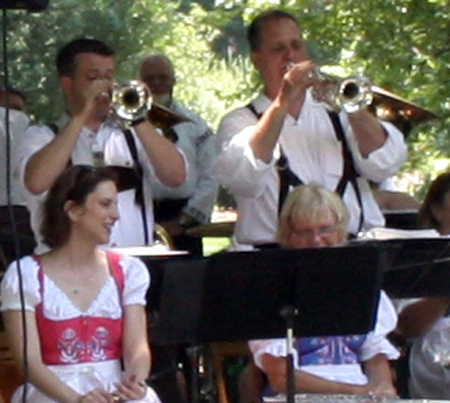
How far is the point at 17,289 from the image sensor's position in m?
5.16

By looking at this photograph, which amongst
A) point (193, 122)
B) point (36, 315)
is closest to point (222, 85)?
point (193, 122)

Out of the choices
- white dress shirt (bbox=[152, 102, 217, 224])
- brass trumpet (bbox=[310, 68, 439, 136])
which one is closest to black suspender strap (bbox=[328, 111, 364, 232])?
brass trumpet (bbox=[310, 68, 439, 136])

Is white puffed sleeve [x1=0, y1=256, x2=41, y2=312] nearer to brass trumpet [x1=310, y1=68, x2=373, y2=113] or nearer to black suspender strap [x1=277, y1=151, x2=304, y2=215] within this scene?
black suspender strap [x1=277, y1=151, x2=304, y2=215]

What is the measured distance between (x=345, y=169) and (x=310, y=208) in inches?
25.5

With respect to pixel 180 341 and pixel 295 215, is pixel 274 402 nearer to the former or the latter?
pixel 180 341

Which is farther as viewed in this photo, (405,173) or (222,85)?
(222,85)

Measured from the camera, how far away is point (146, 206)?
242 inches

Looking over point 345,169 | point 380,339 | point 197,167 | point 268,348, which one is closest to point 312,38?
point 197,167

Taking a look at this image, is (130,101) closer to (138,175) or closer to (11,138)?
(138,175)

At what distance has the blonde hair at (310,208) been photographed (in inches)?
213

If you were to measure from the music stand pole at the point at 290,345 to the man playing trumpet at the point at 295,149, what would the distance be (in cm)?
92

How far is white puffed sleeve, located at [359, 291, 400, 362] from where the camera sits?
18.0 ft

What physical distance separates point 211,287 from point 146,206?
4.24 feet

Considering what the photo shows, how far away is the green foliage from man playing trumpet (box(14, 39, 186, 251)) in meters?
2.43
